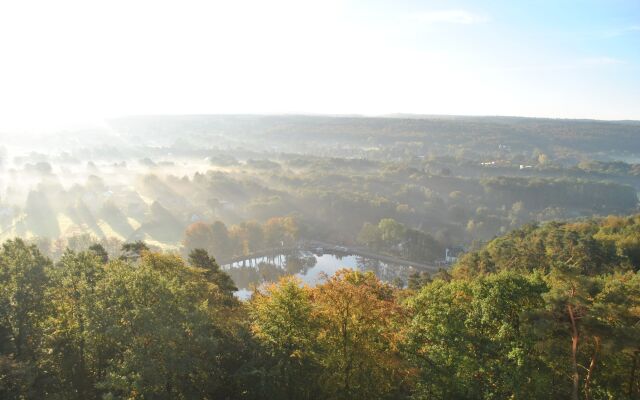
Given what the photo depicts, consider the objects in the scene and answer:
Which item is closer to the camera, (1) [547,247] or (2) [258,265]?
(1) [547,247]

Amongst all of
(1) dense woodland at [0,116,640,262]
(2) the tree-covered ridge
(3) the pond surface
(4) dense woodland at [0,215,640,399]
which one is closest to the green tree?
(4) dense woodland at [0,215,640,399]

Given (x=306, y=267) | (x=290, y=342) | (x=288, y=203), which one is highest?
(x=290, y=342)

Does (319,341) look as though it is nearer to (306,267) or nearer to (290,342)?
(290,342)

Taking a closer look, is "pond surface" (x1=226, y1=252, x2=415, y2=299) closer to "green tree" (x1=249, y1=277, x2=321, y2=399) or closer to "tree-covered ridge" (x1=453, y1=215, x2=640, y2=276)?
"tree-covered ridge" (x1=453, y1=215, x2=640, y2=276)

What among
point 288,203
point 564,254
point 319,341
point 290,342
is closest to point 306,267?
point 288,203

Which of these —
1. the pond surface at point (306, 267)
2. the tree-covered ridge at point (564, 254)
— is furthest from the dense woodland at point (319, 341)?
the pond surface at point (306, 267)

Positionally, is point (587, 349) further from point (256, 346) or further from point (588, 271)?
point (588, 271)

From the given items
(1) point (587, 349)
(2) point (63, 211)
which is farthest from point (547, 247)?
(2) point (63, 211)

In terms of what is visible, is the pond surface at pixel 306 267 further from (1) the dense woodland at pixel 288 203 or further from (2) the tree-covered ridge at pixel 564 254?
(2) the tree-covered ridge at pixel 564 254
